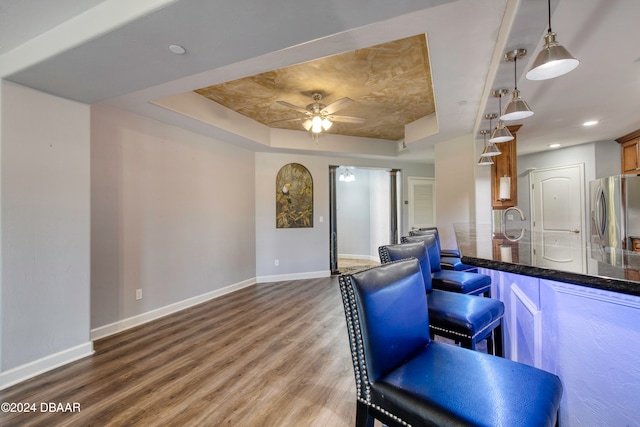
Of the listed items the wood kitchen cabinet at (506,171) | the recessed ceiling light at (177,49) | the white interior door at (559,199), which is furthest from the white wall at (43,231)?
the white interior door at (559,199)

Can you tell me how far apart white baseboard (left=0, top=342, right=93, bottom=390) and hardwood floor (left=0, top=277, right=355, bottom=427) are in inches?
2.8

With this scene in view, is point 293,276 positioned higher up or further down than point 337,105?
further down

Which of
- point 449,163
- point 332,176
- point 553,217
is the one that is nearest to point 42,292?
point 332,176

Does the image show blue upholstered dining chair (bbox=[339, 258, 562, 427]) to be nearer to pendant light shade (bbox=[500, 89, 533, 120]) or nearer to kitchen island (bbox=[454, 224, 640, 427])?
kitchen island (bbox=[454, 224, 640, 427])

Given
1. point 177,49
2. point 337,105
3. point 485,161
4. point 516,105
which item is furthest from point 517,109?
point 177,49

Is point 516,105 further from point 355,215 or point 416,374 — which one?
point 355,215

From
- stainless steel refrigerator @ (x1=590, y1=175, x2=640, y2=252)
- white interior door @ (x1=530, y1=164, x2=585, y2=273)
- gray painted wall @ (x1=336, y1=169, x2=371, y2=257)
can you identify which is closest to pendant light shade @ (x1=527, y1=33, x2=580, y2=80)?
stainless steel refrigerator @ (x1=590, y1=175, x2=640, y2=252)

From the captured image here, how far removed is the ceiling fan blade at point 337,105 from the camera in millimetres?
2998

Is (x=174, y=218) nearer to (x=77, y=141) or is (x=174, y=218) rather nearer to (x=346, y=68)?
(x=77, y=141)

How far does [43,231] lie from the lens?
2.24 meters

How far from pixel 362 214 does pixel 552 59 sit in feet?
20.7

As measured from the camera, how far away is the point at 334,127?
476 centimetres

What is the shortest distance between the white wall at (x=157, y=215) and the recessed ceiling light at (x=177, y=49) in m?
1.60

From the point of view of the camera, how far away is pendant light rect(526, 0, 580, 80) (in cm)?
135
